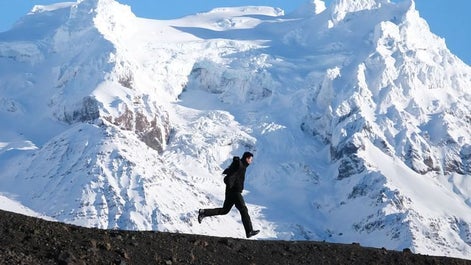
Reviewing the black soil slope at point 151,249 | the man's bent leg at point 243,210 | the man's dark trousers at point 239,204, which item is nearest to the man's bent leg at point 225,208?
the man's dark trousers at point 239,204

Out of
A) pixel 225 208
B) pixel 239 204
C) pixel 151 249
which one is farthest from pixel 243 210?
pixel 151 249

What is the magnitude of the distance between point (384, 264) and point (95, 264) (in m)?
10.1

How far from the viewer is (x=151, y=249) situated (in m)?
40.2

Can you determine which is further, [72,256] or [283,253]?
[283,253]

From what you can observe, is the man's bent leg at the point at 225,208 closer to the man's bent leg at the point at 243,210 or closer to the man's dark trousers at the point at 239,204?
the man's dark trousers at the point at 239,204

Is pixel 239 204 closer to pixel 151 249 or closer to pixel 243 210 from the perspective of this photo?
pixel 243 210

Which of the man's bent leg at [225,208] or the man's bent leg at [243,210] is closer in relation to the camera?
the man's bent leg at [243,210]

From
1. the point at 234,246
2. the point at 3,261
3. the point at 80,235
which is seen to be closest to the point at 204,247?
the point at 234,246

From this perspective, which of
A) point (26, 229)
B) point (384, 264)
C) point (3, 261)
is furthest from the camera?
point (384, 264)

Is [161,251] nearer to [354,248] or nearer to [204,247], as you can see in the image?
[204,247]

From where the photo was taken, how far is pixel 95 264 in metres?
37.1

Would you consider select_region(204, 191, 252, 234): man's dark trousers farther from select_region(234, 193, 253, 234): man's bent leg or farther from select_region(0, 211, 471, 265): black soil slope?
select_region(0, 211, 471, 265): black soil slope

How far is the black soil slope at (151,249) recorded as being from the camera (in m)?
37.5

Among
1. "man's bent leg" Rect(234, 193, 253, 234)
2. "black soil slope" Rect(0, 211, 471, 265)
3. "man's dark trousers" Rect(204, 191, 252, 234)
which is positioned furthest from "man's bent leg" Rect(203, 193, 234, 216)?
"black soil slope" Rect(0, 211, 471, 265)
